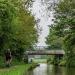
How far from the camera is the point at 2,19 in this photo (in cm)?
3969

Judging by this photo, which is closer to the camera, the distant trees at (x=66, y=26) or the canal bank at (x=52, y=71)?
the canal bank at (x=52, y=71)

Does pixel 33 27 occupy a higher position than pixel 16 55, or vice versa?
pixel 33 27

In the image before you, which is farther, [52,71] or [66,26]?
[66,26]

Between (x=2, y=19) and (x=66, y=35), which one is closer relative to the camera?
(x=2, y=19)

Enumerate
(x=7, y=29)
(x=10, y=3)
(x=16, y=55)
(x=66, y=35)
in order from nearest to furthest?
(x=10, y=3) → (x=7, y=29) → (x=66, y=35) → (x=16, y=55)

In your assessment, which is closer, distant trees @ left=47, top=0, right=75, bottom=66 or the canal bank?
the canal bank

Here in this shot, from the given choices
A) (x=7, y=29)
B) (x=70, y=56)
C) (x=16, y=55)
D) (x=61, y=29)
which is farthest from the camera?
(x=70, y=56)

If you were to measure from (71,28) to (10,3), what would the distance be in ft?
79.6

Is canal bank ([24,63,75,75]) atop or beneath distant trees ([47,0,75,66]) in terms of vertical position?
beneath

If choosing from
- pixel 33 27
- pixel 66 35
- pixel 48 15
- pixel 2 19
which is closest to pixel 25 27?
pixel 33 27

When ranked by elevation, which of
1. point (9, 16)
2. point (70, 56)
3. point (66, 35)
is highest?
point (9, 16)

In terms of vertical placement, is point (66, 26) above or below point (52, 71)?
above

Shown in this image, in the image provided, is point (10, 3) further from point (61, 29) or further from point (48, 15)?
point (61, 29)

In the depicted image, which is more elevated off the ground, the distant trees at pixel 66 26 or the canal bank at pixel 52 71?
the distant trees at pixel 66 26
